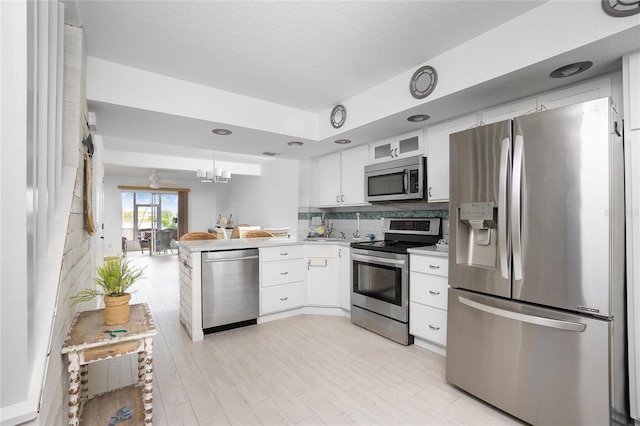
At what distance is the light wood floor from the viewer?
1.84 meters

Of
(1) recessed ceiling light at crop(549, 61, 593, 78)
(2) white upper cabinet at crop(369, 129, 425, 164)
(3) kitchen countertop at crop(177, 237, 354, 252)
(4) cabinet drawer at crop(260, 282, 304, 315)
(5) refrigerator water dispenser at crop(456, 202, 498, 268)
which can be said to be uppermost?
(1) recessed ceiling light at crop(549, 61, 593, 78)

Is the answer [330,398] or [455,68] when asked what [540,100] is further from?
[330,398]

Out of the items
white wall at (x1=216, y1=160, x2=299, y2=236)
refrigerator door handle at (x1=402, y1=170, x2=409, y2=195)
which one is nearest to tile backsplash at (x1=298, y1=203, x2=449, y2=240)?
white wall at (x1=216, y1=160, x2=299, y2=236)

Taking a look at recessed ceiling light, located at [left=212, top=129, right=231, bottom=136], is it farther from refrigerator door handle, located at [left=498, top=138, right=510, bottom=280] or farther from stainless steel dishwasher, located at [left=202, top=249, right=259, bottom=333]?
refrigerator door handle, located at [left=498, top=138, right=510, bottom=280]

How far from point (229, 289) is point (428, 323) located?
1986 mm

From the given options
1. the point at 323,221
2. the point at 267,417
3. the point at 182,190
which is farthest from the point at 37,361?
the point at 182,190

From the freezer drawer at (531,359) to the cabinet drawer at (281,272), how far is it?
6.47 feet

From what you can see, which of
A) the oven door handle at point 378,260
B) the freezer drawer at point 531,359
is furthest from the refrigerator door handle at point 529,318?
the oven door handle at point 378,260

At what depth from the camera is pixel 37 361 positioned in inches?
38.2

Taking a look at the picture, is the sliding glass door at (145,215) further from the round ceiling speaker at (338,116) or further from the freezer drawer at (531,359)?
the freezer drawer at (531,359)

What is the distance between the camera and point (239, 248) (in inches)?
127

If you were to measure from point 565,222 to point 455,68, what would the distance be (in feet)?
4.25

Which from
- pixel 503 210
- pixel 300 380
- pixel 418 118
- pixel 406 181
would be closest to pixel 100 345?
pixel 300 380

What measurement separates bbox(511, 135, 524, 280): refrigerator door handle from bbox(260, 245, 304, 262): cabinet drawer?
2385 mm
